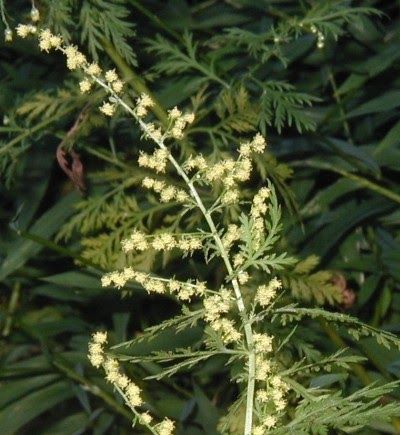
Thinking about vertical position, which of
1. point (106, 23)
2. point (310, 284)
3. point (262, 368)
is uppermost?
point (106, 23)

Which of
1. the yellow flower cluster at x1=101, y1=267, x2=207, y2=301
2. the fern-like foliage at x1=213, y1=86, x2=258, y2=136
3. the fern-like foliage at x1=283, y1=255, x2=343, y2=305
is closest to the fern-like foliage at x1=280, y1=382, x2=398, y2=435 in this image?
the yellow flower cluster at x1=101, y1=267, x2=207, y2=301

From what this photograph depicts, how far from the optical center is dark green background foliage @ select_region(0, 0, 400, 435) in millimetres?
1471

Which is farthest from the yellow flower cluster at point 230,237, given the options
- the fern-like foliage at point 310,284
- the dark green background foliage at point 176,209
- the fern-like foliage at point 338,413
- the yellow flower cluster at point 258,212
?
the dark green background foliage at point 176,209

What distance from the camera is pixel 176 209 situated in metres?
1.46

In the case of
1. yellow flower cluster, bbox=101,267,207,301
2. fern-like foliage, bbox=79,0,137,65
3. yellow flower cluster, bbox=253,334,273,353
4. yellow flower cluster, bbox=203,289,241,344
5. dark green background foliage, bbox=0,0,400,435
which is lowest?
dark green background foliage, bbox=0,0,400,435

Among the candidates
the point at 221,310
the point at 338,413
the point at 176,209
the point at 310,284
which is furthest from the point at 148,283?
the point at 176,209

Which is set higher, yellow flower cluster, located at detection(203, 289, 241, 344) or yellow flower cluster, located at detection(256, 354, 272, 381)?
yellow flower cluster, located at detection(203, 289, 241, 344)

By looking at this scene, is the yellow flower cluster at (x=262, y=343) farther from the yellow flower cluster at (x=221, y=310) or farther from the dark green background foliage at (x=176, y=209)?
the dark green background foliage at (x=176, y=209)

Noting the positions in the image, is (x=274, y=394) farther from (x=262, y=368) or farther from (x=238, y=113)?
(x=238, y=113)

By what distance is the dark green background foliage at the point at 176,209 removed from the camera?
1471 mm

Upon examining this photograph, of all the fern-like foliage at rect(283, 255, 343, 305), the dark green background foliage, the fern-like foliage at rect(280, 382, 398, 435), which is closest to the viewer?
the fern-like foliage at rect(280, 382, 398, 435)

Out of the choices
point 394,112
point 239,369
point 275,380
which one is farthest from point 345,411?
point 394,112

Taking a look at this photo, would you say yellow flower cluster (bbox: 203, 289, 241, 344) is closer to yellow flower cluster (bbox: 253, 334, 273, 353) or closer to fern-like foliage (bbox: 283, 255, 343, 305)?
yellow flower cluster (bbox: 253, 334, 273, 353)

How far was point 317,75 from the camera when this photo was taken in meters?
1.70
